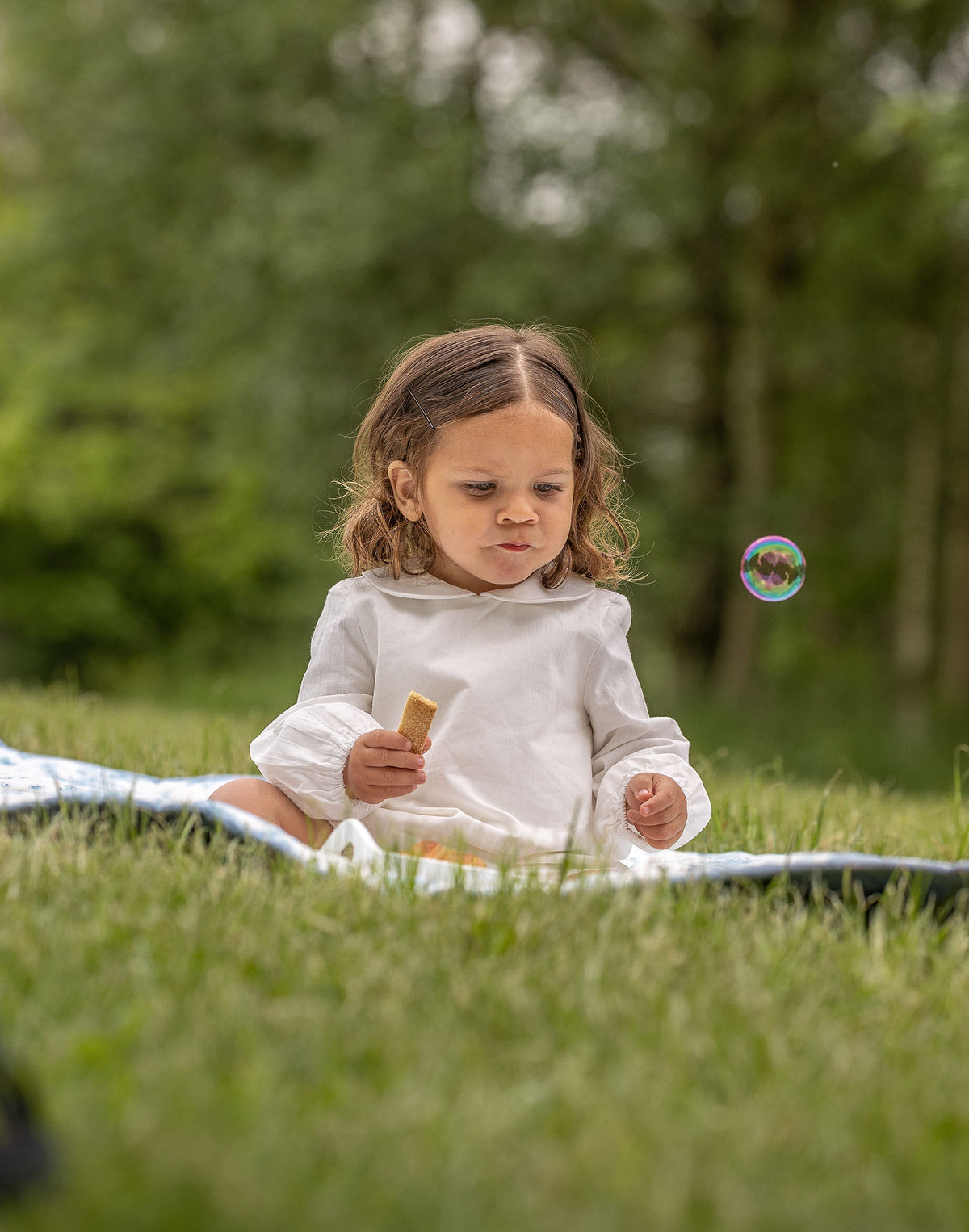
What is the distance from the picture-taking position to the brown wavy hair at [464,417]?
2.82 meters

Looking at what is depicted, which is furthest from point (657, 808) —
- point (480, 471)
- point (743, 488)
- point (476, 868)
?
point (743, 488)

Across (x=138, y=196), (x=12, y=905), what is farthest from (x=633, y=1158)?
(x=138, y=196)

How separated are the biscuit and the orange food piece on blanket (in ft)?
0.69

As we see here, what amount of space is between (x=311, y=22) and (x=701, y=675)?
6716 mm

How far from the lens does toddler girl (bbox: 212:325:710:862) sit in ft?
8.71

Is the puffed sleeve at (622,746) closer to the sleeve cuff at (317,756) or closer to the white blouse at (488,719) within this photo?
the white blouse at (488,719)

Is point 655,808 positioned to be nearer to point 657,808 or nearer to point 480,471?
point 657,808

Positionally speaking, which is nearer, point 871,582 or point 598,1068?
point 598,1068

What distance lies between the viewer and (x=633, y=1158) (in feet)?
3.88

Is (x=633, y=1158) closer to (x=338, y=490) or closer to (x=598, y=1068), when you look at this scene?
(x=598, y=1068)

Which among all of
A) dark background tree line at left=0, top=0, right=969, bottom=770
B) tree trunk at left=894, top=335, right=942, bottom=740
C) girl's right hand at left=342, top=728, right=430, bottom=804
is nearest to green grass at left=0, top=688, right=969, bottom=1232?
girl's right hand at left=342, top=728, right=430, bottom=804

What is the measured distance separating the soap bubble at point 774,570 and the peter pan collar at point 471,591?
75 centimetres

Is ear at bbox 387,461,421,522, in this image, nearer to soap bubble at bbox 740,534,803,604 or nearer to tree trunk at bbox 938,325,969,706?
soap bubble at bbox 740,534,803,604

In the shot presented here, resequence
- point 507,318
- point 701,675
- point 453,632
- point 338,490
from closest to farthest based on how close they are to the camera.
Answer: point 453,632 → point 507,318 → point 338,490 → point 701,675
